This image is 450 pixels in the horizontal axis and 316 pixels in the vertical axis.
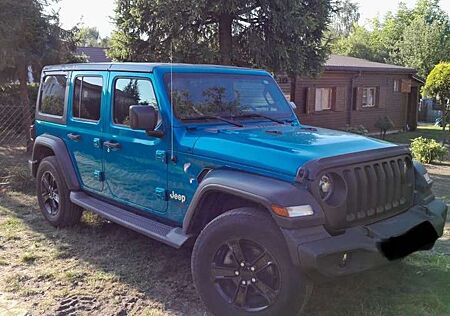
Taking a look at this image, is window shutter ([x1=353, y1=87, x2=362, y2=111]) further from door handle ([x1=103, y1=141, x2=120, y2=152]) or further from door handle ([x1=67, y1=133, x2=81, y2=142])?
door handle ([x1=103, y1=141, x2=120, y2=152])

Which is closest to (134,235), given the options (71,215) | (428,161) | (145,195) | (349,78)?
(71,215)

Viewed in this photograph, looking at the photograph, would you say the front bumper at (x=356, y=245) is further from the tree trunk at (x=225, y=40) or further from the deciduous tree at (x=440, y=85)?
the deciduous tree at (x=440, y=85)

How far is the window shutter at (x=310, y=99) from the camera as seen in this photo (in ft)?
62.0

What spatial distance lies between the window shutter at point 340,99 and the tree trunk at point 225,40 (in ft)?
34.9

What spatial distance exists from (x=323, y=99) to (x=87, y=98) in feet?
52.5

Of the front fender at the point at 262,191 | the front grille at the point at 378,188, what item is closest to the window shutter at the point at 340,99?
the front grille at the point at 378,188

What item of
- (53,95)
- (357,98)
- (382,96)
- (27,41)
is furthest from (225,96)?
(382,96)

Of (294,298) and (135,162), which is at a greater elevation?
(135,162)

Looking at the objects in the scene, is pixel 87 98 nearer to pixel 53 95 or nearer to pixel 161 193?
pixel 53 95

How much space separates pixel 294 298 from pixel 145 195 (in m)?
1.84

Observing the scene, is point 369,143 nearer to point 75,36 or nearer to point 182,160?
point 182,160

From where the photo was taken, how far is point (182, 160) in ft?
13.4

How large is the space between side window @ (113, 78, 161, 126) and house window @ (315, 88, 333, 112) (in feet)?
51.5

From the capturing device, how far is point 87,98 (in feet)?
17.5
